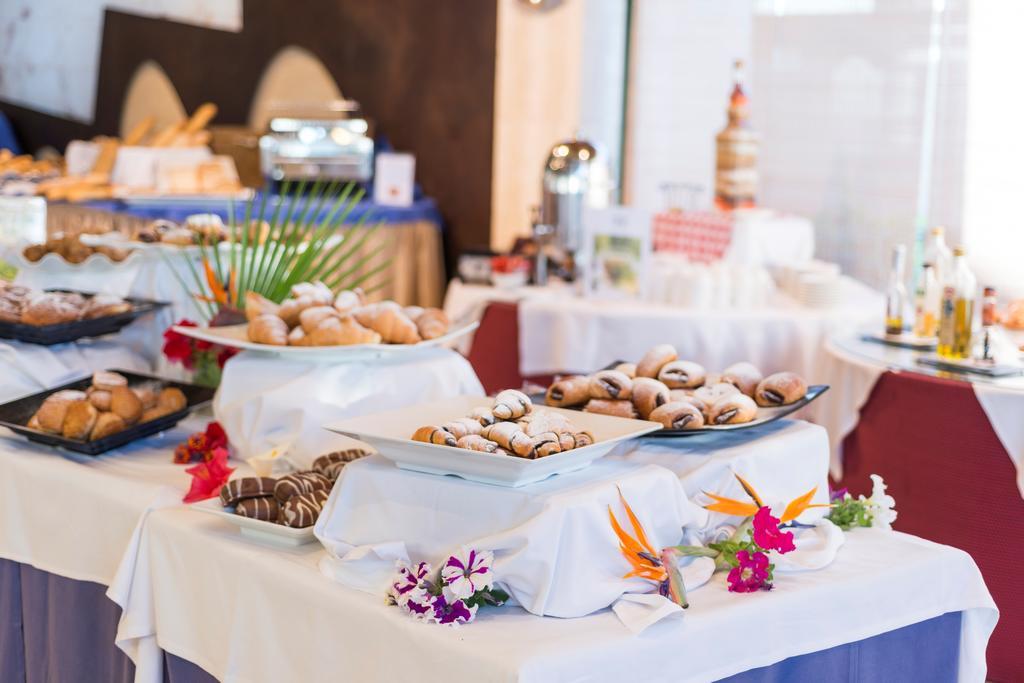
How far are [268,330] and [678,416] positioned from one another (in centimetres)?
76

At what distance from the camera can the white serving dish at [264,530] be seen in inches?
65.7

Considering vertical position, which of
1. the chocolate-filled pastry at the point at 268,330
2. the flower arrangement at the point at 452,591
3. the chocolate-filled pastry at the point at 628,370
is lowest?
the flower arrangement at the point at 452,591

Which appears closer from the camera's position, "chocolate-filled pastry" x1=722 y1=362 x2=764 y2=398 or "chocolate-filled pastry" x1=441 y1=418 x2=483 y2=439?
"chocolate-filled pastry" x1=441 y1=418 x2=483 y2=439

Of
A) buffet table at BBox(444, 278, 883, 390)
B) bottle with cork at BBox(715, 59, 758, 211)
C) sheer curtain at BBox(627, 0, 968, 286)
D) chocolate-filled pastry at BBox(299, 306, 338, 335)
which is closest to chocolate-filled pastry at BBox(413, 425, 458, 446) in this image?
chocolate-filled pastry at BBox(299, 306, 338, 335)

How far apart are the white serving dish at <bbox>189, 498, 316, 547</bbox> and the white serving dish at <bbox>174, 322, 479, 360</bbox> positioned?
1.21 ft

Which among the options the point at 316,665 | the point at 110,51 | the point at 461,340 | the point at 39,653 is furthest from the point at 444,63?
the point at 316,665

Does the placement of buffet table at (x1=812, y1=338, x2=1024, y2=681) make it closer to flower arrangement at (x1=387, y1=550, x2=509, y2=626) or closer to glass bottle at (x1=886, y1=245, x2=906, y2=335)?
glass bottle at (x1=886, y1=245, x2=906, y2=335)

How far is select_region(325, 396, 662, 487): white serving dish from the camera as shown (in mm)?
1469

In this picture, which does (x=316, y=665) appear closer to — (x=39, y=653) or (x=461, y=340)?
(x=39, y=653)

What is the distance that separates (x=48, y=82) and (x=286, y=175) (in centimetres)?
455

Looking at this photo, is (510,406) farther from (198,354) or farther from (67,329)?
(67,329)

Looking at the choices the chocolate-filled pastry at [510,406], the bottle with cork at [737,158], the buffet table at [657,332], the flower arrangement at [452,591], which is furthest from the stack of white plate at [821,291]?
the flower arrangement at [452,591]

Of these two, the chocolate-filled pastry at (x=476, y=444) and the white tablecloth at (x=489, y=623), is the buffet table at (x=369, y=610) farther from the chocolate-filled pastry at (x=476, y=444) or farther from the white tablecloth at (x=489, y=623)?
the chocolate-filled pastry at (x=476, y=444)

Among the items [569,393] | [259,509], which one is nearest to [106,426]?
[259,509]
